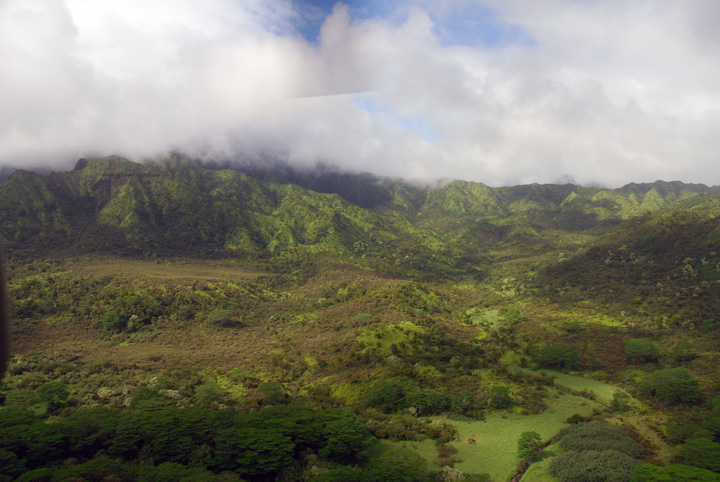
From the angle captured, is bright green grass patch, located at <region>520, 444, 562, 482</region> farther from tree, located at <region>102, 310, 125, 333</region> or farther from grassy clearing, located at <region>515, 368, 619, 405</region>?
tree, located at <region>102, 310, 125, 333</region>

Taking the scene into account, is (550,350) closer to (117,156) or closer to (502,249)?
(502,249)

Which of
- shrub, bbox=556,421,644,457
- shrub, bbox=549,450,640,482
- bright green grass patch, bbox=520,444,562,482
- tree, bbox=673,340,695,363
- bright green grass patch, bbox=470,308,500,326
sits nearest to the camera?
shrub, bbox=549,450,640,482

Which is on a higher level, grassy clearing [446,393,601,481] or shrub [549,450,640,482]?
shrub [549,450,640,482]

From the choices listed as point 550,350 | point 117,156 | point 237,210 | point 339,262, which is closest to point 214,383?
point 550,350

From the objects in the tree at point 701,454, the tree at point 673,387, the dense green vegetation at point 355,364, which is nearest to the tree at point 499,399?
the dense green vegetation at point 355,364

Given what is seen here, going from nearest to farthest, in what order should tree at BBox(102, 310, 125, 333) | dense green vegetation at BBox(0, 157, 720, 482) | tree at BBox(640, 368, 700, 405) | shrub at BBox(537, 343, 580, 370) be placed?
dense green vegetation at BBox(0, 157, 720, 482) → tree at BBox(640, 368, 700, 405) → shrub at BBox(537, 343, 580, 370) → tree at BBox(102, 310, 125, 333)

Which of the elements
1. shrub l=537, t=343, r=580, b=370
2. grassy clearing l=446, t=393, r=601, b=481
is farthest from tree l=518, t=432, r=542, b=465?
shrub l=537, t=343, r=580, b=370

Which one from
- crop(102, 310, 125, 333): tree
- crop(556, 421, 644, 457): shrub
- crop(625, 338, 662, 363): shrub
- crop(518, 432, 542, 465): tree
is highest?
crop(625, 338, 662, 363): shrub

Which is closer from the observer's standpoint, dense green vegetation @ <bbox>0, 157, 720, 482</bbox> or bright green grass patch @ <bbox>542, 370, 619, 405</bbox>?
dense green vegetation @ <bbox>0, 157, 720, 482</bbox>
